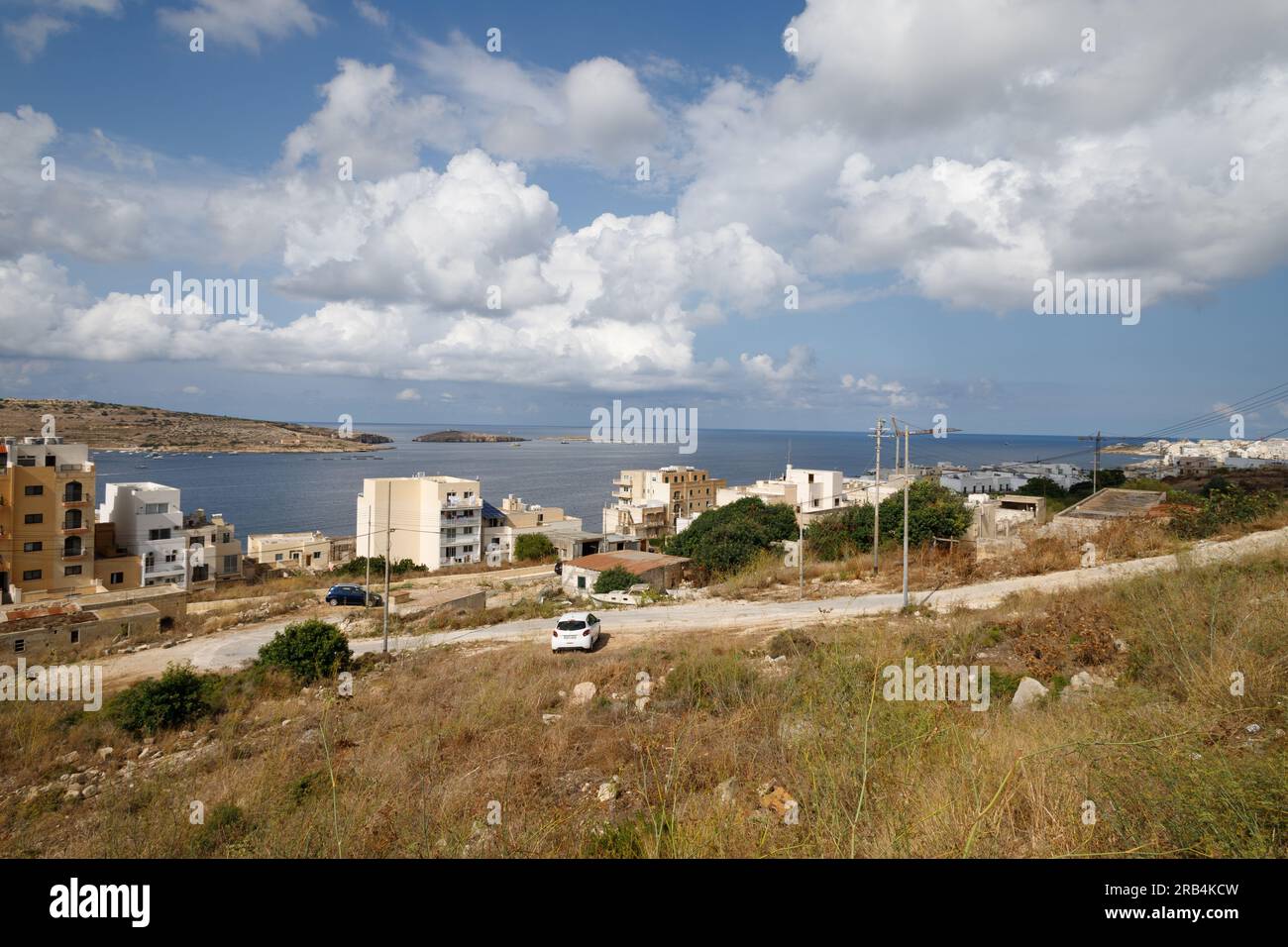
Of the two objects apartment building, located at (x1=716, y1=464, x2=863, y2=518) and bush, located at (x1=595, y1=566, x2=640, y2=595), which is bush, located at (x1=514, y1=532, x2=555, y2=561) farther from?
bush, located at (x1=595, y1=566, x2=640, y2=595)

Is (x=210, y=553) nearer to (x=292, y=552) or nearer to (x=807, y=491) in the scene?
(x=292, y=552)

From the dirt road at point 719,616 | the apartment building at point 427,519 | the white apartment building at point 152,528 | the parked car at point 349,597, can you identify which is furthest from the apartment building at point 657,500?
the dirt road at point 719,616

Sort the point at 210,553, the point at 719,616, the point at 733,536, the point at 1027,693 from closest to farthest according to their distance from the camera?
1. the point at 1027,693
2. the point at 719,616
3. the point at 733,536
4. the point at 210,553

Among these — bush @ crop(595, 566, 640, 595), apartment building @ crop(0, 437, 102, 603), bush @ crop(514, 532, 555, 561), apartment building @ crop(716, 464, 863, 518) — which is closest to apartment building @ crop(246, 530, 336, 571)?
apartment building @ crop(0, 437, 102, 603)

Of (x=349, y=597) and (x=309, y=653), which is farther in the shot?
(x=349, y=597)

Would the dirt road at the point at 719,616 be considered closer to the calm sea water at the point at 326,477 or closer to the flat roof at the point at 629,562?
the flat roof at the point at 629,562

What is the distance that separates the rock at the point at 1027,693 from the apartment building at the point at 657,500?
48.5 meters

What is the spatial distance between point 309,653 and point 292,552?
4032 cm

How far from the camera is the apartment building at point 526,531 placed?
46.0 metres

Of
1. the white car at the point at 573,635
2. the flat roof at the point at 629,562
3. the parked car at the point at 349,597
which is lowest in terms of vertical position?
the parked car at the point at 349,597

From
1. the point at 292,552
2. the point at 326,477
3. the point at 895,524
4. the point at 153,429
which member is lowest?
the point at 292,552

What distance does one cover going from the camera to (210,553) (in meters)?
40.0

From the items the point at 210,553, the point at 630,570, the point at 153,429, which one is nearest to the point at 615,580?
the point at 630,570

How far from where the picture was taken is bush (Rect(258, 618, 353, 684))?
42.5 ft
